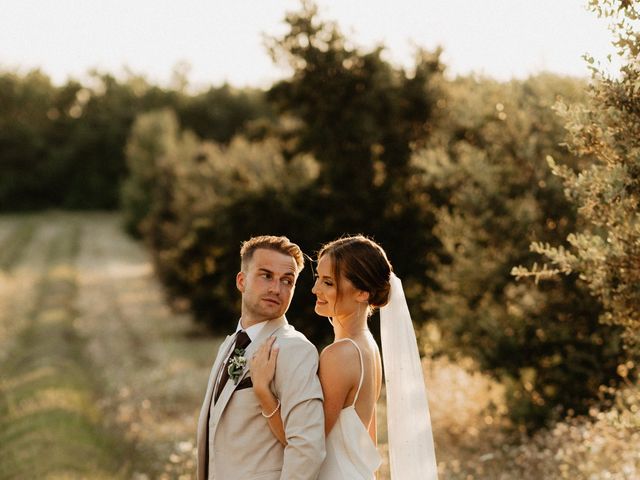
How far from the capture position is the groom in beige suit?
12.7ft

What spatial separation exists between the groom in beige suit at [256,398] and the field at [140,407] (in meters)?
3.04

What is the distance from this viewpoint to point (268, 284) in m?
4.20

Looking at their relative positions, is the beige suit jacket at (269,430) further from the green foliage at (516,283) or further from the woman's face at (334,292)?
the green foliage at (516,283)

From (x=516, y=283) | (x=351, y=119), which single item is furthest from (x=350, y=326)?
(x=351, y=119)

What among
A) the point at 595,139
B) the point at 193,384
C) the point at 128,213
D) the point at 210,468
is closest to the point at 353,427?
the point at 210,468

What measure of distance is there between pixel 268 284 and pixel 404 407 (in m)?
1.09

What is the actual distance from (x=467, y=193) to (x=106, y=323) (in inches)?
614

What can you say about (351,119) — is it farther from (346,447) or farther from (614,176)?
(346,447)

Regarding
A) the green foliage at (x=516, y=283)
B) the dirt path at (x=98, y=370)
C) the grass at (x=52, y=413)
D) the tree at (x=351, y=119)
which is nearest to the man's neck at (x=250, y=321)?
the dirt path at (x=98, y=370)

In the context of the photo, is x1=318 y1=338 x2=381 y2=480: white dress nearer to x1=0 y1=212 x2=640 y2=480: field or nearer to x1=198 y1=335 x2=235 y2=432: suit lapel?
x1=198 y1=335 x2=235 y2=432: suit lapel

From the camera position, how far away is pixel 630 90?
597 centimetres

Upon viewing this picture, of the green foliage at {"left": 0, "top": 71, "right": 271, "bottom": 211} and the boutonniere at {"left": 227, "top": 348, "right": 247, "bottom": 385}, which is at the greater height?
the green foliage at {"left": 0, "top": 71, "right": 271, "bottom": 211}

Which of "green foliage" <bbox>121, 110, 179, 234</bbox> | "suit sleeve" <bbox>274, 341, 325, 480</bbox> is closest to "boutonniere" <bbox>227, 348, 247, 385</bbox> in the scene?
"suit sleeve" <bbox>274, 341, 325, 480</bbox>

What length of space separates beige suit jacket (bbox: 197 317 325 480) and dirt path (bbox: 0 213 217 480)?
3954 mm
